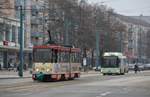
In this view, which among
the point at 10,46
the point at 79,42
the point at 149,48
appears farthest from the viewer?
the point at 149,48

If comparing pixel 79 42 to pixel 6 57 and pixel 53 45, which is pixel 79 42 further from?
pixel 53 45

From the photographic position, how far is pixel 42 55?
144 feet

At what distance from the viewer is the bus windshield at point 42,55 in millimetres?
43625

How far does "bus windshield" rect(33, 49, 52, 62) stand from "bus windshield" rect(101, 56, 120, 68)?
83.6 ft

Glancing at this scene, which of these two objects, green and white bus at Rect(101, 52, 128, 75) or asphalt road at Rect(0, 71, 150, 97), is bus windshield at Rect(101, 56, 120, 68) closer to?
green and white bus at Rect(101, 52, 128, 75)

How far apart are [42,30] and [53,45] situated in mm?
58910

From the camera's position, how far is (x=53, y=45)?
4441 centimetres

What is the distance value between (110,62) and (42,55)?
26126 millimetres

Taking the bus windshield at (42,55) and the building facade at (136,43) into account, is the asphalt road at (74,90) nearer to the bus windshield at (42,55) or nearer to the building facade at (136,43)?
the bus windshield at (42,55)

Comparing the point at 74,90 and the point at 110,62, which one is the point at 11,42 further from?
the point at 74,90

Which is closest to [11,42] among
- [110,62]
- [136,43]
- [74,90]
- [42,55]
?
[110,62]

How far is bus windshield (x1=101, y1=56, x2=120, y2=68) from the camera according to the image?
68562mm

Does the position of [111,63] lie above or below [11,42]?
below

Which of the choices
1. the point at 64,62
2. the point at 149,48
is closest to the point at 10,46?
the point at 64,62
